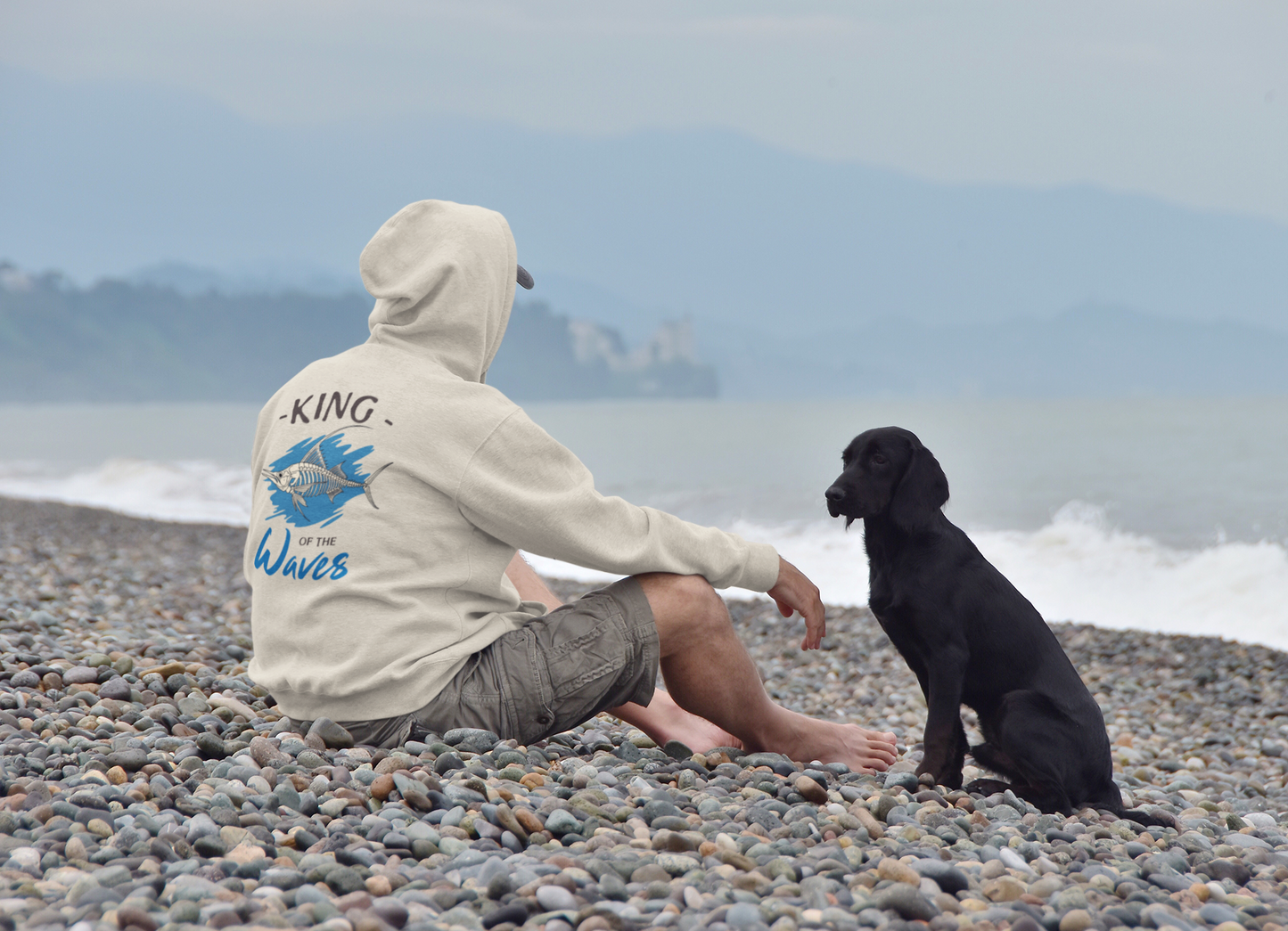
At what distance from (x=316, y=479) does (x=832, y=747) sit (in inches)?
73.6

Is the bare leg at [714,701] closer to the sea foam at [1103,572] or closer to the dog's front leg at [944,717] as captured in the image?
the dog's front leg at [944,717]

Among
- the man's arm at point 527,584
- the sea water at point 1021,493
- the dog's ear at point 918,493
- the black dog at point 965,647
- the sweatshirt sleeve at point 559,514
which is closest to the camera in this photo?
the sweatshirt sleeve at point 559,514

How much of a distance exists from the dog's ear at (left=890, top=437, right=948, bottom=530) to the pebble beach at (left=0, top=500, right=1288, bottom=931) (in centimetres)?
83

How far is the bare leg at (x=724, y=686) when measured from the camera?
3.11 m

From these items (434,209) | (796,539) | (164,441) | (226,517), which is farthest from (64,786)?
(164,441)

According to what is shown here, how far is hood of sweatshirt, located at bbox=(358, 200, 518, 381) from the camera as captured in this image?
3.03 meters

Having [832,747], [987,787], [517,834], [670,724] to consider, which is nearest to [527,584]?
[670,724]

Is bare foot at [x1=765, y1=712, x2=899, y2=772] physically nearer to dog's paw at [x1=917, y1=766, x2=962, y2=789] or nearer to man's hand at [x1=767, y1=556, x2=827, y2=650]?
dog's paw at [x1=917, y1=766, x2=962, y2=789]

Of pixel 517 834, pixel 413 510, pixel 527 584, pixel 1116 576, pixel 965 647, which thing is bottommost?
pixel 517 834

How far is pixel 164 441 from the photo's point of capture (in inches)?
1569

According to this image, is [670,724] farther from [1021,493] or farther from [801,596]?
[1021,493]

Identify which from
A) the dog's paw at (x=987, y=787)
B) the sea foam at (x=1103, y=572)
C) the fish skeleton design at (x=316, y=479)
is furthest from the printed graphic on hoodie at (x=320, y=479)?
the sea foam at (x=1103, y=572)

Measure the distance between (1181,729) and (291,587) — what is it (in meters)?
5.08

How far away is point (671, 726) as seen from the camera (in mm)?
3600
